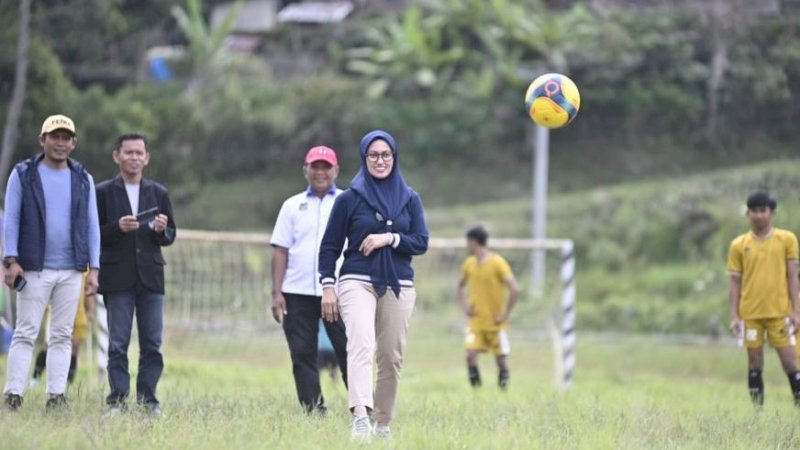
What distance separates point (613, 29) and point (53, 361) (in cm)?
2899

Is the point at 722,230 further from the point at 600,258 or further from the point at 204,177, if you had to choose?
the point at 204,177

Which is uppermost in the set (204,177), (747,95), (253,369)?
(747,95)

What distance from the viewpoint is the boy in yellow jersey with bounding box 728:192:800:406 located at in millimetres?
12625

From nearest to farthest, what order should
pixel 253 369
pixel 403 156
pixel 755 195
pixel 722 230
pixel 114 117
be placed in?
pixel 755 195
pixel 253 369
pixel 722 230
pixel 114 117
pixel 403 156

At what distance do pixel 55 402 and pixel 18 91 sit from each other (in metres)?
20.4

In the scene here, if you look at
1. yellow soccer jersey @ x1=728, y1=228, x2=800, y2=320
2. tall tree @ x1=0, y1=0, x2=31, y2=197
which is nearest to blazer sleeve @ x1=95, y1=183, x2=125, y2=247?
yellow soccer jersey @ x1=728, y1=228, x2=800, y2=320

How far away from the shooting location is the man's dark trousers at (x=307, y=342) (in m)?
10.6

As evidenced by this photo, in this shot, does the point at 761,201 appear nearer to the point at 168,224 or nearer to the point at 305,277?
the point at 305,277

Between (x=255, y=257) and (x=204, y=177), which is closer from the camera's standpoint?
(x=255, y=257)

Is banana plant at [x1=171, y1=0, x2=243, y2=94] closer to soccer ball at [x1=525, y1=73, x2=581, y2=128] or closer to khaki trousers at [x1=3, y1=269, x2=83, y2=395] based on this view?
soccer ball at [x1=525, y1=73, x2=581, y2=128]

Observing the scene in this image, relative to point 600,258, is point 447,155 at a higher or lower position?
higher

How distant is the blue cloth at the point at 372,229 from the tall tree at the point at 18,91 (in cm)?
2064

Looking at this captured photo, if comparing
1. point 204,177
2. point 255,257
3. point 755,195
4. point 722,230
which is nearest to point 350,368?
point 755,195

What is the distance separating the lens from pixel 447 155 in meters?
38.0
